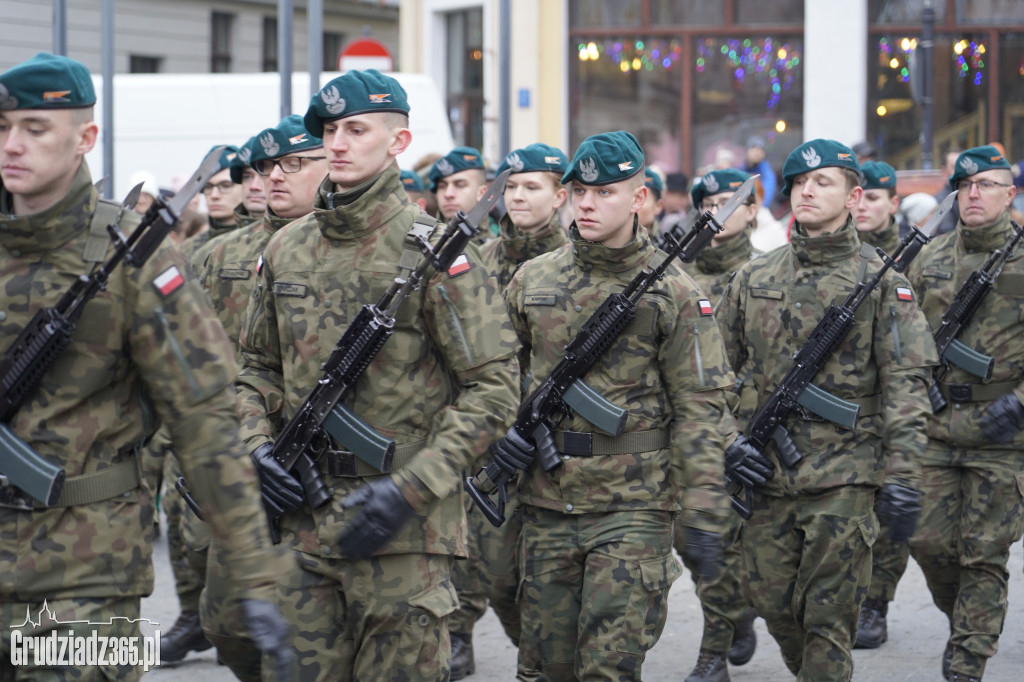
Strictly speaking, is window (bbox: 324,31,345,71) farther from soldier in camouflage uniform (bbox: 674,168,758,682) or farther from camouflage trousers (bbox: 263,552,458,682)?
camouflage trousers (bbox: 263,552,458,682)

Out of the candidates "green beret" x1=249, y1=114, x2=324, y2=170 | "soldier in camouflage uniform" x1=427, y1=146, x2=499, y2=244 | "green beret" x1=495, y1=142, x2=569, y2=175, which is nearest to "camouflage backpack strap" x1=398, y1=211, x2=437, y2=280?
"green beret" x1=249, y1=114, x2=324, y2=170

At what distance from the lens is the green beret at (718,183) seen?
26.6 ft

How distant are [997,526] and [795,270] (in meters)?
1.65

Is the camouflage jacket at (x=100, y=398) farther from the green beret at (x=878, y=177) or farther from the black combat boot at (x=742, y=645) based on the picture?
the green beret at (x=878, y=177)

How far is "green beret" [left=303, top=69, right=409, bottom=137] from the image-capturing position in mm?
4512

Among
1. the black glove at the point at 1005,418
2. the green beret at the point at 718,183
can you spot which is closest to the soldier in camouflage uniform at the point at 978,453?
the black glove at the point at 1005,418

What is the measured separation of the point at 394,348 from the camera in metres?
4.45

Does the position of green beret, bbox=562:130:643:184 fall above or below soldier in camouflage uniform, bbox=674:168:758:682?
above

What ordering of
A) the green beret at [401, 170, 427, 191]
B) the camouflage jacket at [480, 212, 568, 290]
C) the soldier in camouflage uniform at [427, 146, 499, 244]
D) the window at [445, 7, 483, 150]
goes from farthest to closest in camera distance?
the window at [445, 7, 483, 150]
the green beret at [401, 170, 427, 191]
the soldier in camouflage uniform at [427, 146, 499, 244]
the camouflage jacket at [480, 212, 568, 290]

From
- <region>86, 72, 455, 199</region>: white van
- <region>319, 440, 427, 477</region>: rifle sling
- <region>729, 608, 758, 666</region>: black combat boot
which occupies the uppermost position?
<region>86, 72, 455, 199</region>: white van

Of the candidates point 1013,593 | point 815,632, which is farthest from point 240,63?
point 815,632

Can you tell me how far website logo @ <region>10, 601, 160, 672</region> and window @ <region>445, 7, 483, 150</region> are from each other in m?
18.6

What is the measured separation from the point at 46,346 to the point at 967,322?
4691mm

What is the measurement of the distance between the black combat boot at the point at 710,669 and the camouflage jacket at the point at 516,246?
2093mm
